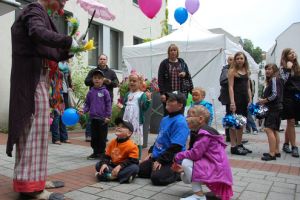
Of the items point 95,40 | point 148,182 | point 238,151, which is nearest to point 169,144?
point 148,182

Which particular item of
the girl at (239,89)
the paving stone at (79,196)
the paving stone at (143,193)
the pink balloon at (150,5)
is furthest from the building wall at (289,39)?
the paving stone at (79,196)

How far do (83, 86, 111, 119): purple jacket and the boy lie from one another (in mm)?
1479

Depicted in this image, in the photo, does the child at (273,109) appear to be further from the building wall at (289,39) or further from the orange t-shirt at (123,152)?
the building wall at (289,39)

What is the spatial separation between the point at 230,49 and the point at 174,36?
1843mm

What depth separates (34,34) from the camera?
2865 millimetres

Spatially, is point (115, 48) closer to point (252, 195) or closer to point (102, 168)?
point (102, 168)

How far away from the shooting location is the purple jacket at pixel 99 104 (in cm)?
549

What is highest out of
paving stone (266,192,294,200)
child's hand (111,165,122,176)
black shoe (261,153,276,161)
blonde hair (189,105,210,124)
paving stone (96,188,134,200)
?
blonde hair (189,105,210,124)

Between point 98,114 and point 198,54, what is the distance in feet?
17.0

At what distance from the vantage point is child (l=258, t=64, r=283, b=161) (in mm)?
5906

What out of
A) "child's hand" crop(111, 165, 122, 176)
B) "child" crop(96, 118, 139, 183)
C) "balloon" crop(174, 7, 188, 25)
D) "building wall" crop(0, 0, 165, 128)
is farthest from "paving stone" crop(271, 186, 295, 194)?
"balloon" crop(174, 7, 188, 25)

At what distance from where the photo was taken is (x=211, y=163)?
3303 mm

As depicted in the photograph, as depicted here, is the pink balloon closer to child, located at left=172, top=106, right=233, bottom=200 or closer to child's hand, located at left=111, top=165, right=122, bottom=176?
child's hand, located at left=111, top=165, right=122, bottom=176

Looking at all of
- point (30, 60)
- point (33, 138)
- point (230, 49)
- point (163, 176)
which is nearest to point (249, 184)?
point (163, 176)
